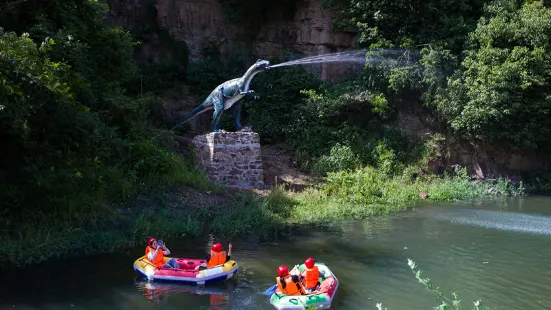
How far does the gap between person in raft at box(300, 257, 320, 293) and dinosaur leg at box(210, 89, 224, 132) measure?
343 inches

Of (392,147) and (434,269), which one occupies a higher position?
(392,147)

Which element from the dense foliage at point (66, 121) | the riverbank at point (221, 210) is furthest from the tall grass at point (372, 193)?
the dense foliage at point (66, 121)

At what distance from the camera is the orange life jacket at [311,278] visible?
8.73 metres

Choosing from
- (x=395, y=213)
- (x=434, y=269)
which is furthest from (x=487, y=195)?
(x=434, y=269)

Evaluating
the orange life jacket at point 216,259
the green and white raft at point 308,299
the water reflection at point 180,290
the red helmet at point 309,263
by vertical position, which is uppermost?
the red helmet at point 309,263

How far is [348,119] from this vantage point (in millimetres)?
20359

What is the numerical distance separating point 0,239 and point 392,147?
45.3 ft

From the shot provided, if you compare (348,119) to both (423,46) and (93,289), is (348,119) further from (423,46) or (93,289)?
(93,289)

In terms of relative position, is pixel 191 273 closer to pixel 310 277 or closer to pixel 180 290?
pixel 180 290

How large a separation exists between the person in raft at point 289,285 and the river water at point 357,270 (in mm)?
436

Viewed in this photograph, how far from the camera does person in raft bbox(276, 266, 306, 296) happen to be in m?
8.34

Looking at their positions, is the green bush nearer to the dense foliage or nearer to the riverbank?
the riverbank

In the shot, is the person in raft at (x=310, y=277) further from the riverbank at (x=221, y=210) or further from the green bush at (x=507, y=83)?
the green bush at (x=507, y=83)

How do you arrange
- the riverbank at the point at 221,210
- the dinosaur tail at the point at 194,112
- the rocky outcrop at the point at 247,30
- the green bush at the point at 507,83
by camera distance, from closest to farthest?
the riverbank at the point at 221,210, the dinosaur tail at the point at 194,112, the green bush at the point at 507,83, the rocky outcrop at the point at 247,30
